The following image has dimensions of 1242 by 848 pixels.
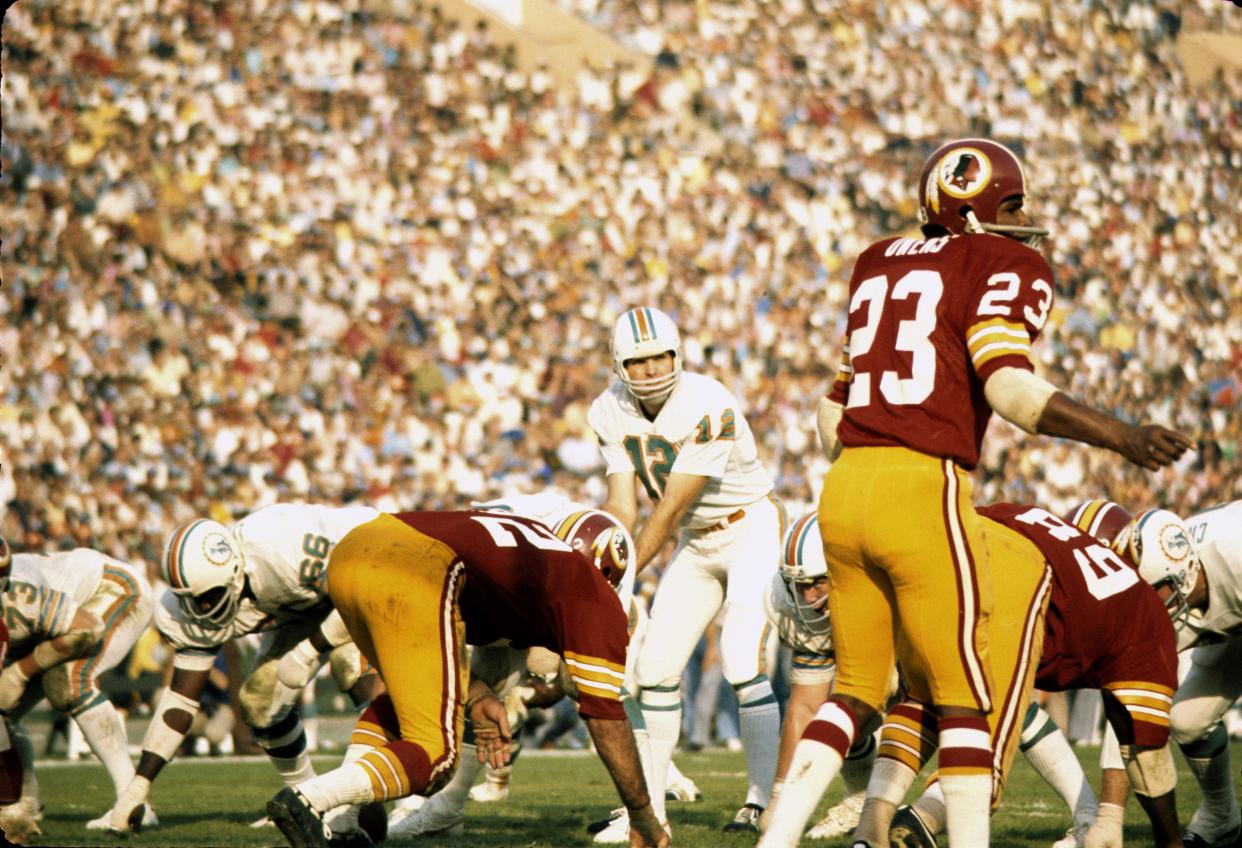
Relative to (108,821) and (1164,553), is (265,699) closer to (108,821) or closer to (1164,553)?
(108,821)

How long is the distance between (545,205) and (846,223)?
346 cm

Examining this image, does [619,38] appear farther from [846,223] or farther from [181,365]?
[181,365]

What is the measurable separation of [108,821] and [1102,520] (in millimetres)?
4314

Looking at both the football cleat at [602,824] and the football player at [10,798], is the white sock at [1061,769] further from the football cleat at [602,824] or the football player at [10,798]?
the football player at [10,798]

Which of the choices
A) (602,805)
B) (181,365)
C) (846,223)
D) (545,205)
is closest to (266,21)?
(545,205)

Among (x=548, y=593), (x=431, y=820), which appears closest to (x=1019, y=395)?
(x=548, y=593)

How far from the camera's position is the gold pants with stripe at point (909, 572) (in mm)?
4723

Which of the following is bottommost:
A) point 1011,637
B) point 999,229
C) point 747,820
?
point 747,820

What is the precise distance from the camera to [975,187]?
5.12 meters

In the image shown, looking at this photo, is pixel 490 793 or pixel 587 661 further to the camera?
pixel 490 793

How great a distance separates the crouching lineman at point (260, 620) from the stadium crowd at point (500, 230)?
21.2 ft

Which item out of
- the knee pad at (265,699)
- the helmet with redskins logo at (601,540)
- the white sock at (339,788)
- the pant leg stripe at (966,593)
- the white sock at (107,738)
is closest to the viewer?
the pant leg stripe at (966,593)

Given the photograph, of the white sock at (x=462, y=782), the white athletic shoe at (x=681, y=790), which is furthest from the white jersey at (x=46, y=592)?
the white athletic shoe at (x=681, y=790)

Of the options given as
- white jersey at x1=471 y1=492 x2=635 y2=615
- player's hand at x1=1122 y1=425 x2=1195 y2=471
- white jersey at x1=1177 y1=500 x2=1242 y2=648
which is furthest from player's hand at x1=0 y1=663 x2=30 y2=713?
player's hand at x1=1122 y1=425 x2=1195 y2=471
